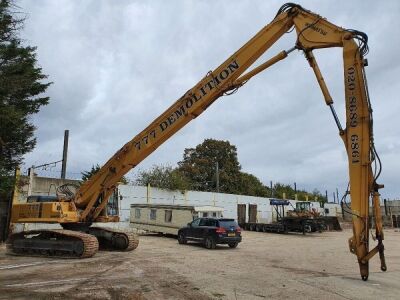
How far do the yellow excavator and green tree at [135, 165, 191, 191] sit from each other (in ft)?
58.9

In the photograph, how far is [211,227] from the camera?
2200cm

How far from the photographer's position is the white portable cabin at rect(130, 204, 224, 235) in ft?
86.4

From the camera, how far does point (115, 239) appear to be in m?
18.5

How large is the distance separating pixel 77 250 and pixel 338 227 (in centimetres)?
3213

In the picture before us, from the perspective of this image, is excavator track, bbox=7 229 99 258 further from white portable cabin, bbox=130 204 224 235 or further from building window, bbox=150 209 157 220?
building window, bbox=150 209 157 220

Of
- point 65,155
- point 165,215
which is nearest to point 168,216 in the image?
point 165,215

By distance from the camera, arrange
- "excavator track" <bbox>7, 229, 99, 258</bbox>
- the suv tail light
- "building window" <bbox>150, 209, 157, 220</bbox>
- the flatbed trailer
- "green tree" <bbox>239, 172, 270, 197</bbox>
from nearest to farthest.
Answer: "excavator track" <bbox>7, 229, 99, 258</bbox> < the suv tail light < "building window" <bbox>150, 209, 157, 220</bbox> < the flatbed trailer < "green tree" <bbox>239, 172, 270, 197</bbox>

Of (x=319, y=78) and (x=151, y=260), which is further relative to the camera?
(x=151, y=260)

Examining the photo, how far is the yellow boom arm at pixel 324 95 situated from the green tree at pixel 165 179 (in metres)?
20.2

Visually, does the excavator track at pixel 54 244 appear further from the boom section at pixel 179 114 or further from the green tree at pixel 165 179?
the green tree at pixel 165 179

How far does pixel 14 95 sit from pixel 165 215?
445 inches

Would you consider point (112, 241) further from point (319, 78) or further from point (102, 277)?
point (319, 78)

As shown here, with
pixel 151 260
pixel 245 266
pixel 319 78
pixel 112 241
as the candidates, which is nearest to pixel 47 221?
pixel 112 241

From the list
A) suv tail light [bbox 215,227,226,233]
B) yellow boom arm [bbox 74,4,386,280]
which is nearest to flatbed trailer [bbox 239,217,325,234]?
suv tail light [bbox 215,227,226,233]
